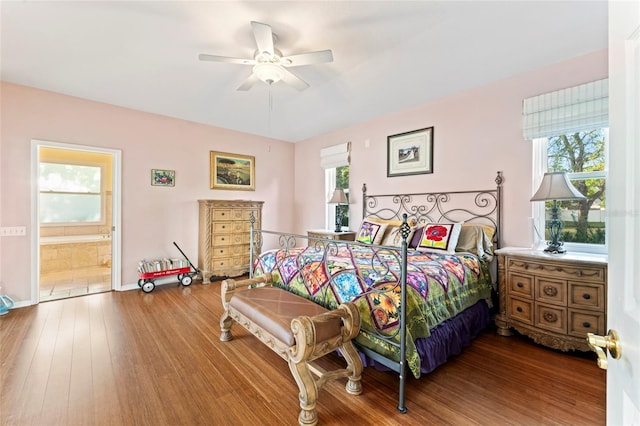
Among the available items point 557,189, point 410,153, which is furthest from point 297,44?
point 557,189

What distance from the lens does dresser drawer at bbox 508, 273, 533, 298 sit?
7.90 ft

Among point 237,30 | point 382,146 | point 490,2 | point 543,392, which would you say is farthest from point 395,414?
point 382,146

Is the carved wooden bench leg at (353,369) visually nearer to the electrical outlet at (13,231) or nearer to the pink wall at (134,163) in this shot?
the pink wall at (134,163)

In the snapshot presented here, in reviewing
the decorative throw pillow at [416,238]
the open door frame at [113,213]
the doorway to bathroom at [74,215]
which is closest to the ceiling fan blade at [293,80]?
the decorative throw pillow at [416,238]

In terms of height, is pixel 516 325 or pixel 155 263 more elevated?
pixel 155 263

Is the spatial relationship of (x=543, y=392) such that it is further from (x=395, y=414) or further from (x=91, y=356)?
(x=91, y=356)

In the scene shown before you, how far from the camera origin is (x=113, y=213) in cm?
396

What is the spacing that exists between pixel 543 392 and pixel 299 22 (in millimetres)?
3243

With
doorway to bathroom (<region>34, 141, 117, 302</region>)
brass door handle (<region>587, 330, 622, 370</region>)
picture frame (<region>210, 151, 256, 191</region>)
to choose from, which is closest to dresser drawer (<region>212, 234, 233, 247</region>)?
picture frame (<region>210, 151, 256, 191</region>)

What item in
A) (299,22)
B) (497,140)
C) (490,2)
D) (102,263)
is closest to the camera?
(490,2)

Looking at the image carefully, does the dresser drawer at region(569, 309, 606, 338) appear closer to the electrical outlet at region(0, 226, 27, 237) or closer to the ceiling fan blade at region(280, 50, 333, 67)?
the ceiling fan blade at region(280, 50, 333, 67)

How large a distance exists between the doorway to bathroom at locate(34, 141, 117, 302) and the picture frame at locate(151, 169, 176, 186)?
56.9 inches

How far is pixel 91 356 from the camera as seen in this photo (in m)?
2.19

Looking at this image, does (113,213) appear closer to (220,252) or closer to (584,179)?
(220,252)
